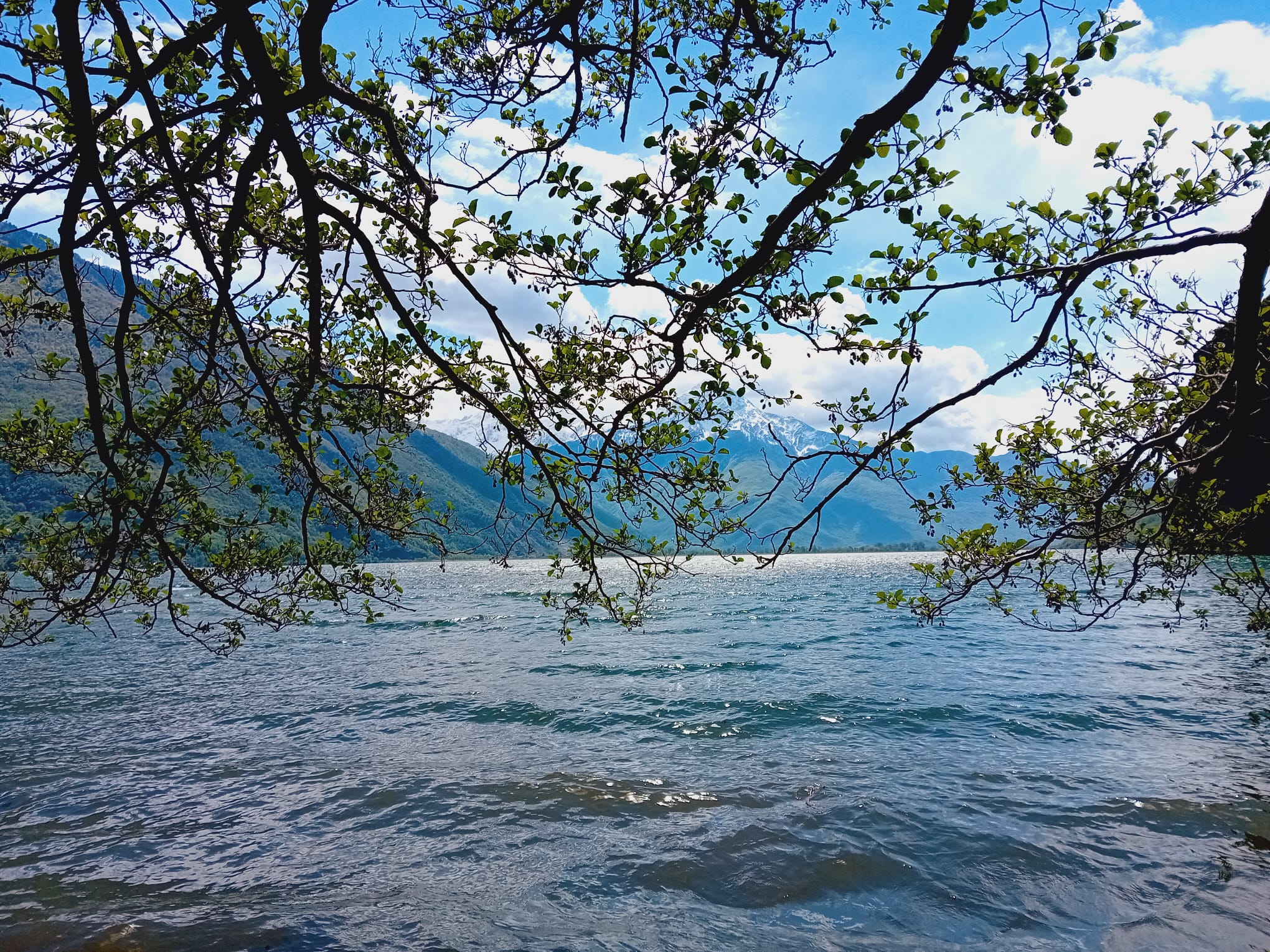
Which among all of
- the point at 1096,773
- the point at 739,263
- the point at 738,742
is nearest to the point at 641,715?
the point at 738,742

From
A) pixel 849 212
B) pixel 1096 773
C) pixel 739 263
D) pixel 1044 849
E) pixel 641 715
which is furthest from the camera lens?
pixel 641 715

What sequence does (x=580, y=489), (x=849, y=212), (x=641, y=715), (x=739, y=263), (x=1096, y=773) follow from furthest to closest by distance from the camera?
(x=641, y=715), (x=1096, y=773), (x=580, y=489), (x=739, y=263), (x=849, y=212)

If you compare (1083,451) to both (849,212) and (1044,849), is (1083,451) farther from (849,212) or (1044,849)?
(1044,849)

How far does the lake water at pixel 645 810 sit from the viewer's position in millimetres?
8555

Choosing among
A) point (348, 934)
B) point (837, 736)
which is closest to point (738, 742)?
point (837, 736)

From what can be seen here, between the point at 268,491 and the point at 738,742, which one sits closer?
the point at 268,491

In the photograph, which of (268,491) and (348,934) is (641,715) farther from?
(268,491)

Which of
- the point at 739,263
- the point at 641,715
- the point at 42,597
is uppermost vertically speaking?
the point at 739,263

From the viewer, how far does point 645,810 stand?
12352 millimetres

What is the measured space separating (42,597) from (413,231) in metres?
5.86

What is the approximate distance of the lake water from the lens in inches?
337

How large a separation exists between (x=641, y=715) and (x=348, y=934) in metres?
12.4

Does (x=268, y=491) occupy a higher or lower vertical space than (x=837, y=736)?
higher

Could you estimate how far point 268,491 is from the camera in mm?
8242
